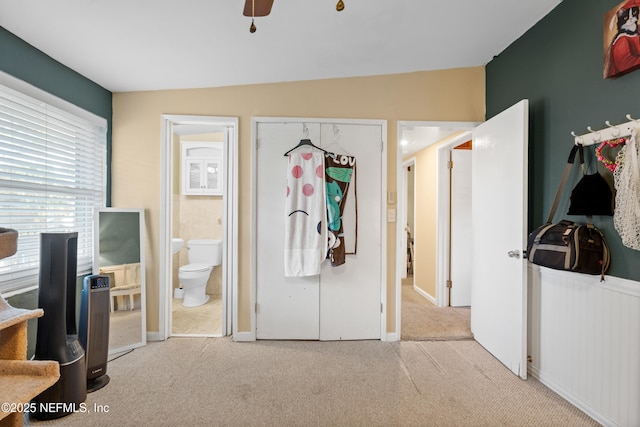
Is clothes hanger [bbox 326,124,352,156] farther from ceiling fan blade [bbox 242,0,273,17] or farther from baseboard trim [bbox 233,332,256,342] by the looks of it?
baseboard trim [bbox 233,332,256,342]

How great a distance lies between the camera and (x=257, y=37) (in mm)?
2111

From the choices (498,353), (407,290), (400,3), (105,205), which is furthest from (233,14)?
(407,290)

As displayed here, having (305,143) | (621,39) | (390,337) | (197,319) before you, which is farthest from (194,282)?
(621,39)

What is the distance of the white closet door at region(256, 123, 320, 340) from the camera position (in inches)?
109

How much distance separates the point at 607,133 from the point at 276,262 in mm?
2431

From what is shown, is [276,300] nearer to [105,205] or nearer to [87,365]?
[87,365]

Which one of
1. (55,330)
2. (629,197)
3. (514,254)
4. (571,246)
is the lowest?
(55,330)

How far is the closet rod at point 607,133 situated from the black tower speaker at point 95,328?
3.26m

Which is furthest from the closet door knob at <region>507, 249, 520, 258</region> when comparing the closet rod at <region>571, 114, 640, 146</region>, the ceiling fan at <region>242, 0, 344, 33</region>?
the ceiling fan at <region>242, 0, 344, 33</region>

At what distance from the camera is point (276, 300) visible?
9.16 ft

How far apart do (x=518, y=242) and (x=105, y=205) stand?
3411mm

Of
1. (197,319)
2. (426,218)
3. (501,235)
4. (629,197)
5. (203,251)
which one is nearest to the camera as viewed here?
(629,197)

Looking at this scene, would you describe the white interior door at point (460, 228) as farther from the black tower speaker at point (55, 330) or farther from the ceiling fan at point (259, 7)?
the black tower speaker at point (55, 330)

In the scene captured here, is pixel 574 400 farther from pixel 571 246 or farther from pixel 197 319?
pixel 197 319
